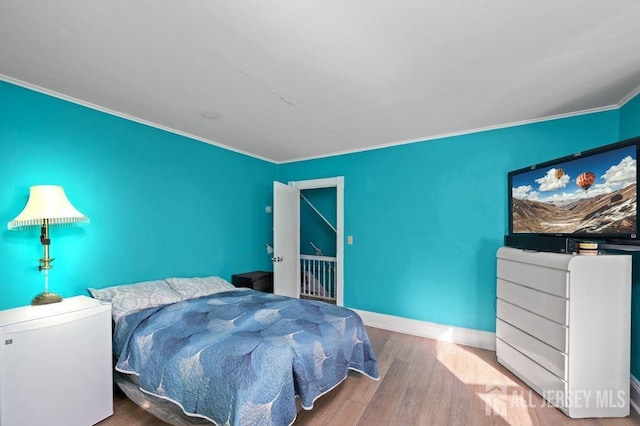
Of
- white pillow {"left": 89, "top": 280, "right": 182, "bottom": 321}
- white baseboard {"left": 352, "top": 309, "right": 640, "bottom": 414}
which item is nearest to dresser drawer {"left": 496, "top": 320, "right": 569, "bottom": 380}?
white baseboard {"left": 352, "top": 309, "right": 640, "bottom": 414}

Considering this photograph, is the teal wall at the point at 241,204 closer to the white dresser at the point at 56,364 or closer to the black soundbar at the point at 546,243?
the black soundbar at the point at 546,243

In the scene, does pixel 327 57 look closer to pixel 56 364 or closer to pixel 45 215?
pixel 45 215

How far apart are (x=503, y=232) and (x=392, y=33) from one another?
2.44 meters

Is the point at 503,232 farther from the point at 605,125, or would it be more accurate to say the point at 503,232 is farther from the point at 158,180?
the point at 158,180

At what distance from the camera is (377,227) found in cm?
372

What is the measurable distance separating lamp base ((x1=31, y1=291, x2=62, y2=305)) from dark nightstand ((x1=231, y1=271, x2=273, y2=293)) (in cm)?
185

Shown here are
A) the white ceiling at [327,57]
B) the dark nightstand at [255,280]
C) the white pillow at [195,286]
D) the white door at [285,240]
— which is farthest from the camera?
the white door at [285,240]

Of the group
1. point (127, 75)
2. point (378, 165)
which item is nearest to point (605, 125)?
point (378, 165)

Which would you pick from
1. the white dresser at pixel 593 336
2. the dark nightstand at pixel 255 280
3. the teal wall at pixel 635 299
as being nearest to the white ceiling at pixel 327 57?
the teal wall at pixel 635 299

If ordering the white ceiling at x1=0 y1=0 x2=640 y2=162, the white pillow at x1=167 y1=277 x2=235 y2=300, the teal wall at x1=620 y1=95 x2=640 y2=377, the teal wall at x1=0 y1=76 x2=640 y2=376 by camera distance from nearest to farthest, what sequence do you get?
1. the white ceiling at x1=0 y1=0 x2=640 y2=162
2. the teal wall at x1=620 y1=95 x2=640 y2=377
3. the teal wall at x1=0 y1=76 x2=640 y2=376
4. the white pillow at x1=167 y1=277 x2=235 y2=300

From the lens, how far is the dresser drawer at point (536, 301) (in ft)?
6.45

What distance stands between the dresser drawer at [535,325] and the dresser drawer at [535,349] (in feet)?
0.14

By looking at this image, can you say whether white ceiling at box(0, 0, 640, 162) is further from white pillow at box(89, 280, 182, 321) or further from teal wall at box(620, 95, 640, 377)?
white pillow at box(89, 280, 182, 321)

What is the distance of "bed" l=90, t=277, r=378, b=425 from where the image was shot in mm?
1516
